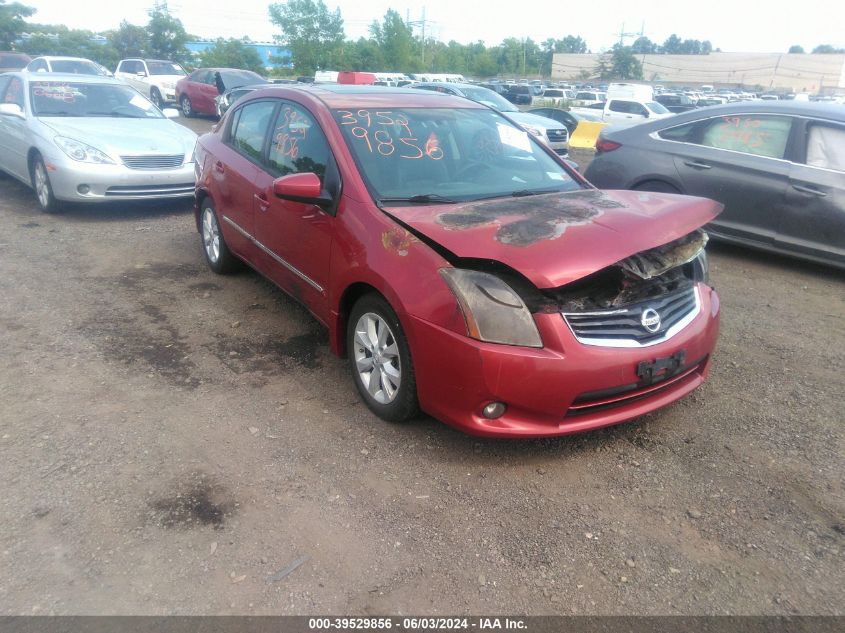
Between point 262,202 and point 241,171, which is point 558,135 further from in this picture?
point 262,202

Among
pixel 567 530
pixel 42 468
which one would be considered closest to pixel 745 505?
A: pixel 567 530

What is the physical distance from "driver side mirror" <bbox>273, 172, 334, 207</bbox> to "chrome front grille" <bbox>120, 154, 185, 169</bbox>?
4.67 metres

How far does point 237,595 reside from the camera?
2379mm

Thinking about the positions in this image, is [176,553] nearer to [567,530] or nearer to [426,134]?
[567,530]

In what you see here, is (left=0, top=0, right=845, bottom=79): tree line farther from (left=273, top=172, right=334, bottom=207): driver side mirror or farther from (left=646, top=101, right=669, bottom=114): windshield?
(left=273, top=172, right=334, bottom=207): driver side mirror

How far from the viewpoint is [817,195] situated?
5824mm

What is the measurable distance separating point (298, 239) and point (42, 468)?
1873mm

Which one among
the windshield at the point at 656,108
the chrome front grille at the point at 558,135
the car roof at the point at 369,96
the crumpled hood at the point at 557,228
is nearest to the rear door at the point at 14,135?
the car roof at the point at 369,96

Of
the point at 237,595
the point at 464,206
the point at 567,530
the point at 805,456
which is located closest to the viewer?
the point at 237,595

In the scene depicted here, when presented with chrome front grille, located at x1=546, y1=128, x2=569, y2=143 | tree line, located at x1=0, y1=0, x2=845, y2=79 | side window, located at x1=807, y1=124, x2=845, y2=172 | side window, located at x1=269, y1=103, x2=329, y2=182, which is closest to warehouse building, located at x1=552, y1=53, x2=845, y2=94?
tree line, located at x1=0, y1=0, x2=845, y2=79

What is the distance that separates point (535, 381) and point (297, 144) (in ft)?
7.83

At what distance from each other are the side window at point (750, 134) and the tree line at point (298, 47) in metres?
44.4

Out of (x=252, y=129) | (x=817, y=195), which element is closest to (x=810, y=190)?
(x=817, y=195)

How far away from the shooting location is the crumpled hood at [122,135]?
7465 millimetres
